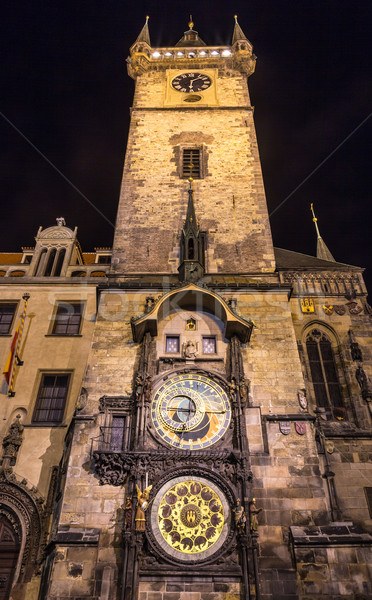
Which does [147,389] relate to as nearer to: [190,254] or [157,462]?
[157,462]

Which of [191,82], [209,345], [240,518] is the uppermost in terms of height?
[191,82]

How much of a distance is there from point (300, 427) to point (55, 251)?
1228cm

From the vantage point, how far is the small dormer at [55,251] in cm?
1858

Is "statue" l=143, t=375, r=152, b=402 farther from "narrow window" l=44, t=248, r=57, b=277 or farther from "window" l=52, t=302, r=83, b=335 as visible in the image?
"narrow window" l=44, t=248, r=57, b=277

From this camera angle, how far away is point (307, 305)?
1644 cm

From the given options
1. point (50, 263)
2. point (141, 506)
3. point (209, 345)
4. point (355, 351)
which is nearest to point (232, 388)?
point (209, 345)

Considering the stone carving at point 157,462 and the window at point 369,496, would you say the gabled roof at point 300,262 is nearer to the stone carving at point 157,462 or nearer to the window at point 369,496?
the window at point 369,496

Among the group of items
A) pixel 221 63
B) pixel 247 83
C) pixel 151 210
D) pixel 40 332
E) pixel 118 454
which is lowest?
pixel 118 454

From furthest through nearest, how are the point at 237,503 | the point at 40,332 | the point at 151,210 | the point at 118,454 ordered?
the point at 151,210, the point at 40,332, the point at 118,454, the point at 237,503

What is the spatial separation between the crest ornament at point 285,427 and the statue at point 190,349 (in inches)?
111

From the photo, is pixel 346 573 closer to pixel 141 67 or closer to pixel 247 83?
pixel 247 83

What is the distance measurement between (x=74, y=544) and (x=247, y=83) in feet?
73.7

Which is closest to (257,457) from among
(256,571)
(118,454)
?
(256,571)

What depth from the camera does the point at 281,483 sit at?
10.8m
